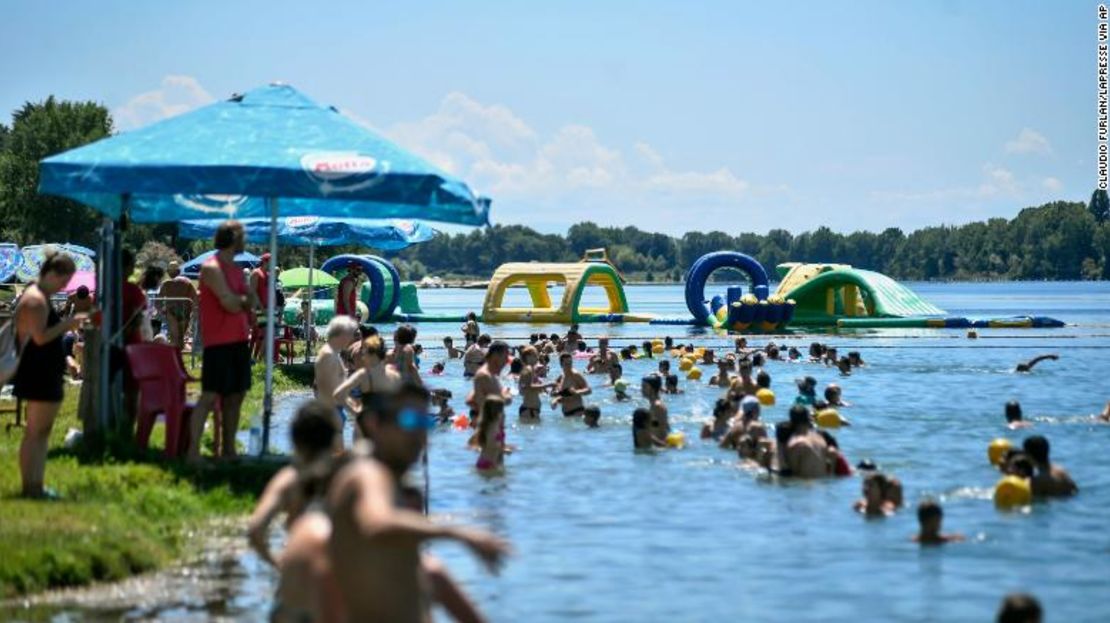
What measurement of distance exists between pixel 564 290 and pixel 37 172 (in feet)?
99.3

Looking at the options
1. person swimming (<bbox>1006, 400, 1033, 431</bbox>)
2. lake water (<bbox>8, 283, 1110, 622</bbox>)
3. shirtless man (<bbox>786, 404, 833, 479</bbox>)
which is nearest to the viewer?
lake water (<bbox>8, 283, 1110, 622</bbox>)

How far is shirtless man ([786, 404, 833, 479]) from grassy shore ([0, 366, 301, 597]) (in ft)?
17.9

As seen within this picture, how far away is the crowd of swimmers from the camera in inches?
210

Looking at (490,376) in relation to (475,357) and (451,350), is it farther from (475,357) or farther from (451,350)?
(451,350)

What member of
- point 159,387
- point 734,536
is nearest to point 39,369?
point 159,387

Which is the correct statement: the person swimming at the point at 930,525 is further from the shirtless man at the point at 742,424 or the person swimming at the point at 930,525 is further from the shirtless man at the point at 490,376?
the shirtless man at the point at 742,424

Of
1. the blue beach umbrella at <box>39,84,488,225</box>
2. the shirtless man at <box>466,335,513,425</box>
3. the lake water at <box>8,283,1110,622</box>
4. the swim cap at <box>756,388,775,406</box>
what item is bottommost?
the lake water at <box>8,283,1110,622</box>

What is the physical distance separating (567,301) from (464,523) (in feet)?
153

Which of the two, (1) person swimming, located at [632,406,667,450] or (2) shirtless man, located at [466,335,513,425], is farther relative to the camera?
(1) person swimming, located at [632,406,667,450]

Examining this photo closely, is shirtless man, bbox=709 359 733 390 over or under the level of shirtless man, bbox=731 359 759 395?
under

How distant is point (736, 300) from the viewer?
53.8 metres

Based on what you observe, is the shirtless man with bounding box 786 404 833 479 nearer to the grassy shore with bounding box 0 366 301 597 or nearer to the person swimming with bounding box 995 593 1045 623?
the grassy shore with bounding box 0 366 301 597

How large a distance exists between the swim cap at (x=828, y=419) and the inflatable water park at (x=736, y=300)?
25879 millimetres

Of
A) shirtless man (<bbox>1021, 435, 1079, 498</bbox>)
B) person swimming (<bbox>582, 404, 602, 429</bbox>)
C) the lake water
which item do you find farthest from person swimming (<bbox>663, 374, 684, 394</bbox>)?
shirtless man (<bbox>1021, 435, 1079, 498</bbox>)
